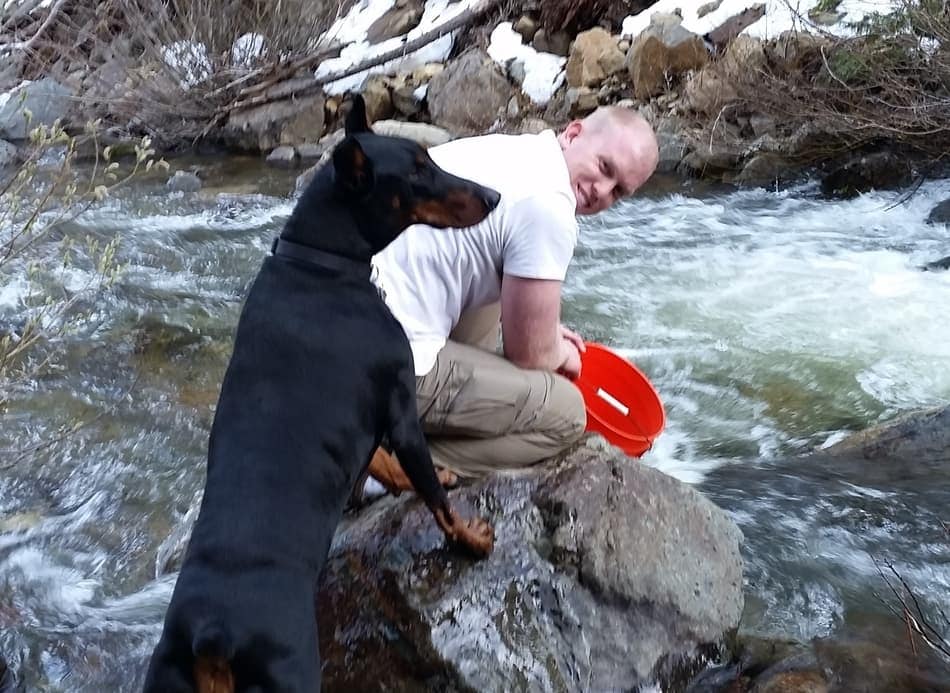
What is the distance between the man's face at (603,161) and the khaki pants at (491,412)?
61 centimetres

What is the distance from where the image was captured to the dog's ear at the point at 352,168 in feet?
7.45

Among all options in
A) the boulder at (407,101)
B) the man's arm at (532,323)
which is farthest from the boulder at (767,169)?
the man's arm at (532,323)

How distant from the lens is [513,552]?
267 centimetres

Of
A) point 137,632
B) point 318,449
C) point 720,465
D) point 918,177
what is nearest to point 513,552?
point 318,449

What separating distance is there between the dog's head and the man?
A: 0.65 feet

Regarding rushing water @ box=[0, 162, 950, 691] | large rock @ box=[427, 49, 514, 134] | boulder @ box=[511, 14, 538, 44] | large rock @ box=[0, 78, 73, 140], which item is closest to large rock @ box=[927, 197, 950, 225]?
rushing water @ box=[0, 162, 950, 691]

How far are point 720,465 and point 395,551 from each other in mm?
2028

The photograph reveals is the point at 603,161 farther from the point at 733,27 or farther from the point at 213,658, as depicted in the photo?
the point at 733,27

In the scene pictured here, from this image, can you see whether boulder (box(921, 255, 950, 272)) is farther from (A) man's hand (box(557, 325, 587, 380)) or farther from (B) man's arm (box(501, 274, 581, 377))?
(B) man's arm (box(501, 274, 581, 377))

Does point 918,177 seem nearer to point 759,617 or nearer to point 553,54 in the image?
point 553,54

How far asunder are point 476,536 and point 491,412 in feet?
1.58

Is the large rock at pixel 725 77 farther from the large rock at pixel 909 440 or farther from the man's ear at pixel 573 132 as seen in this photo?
the man's ear at pixel 573 132

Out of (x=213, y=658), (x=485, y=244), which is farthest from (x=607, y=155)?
(x=213, y=658)

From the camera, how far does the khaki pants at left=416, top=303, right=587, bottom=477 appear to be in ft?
9.50
